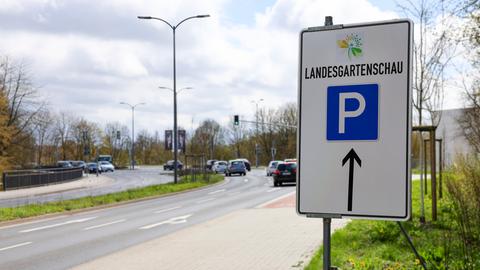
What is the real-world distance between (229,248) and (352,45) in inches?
350

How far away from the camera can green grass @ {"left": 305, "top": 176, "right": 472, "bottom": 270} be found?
696cm

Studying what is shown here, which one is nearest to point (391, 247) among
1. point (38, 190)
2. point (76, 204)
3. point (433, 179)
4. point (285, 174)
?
point (433, 179)

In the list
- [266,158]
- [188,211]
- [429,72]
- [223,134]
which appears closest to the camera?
[429,72]

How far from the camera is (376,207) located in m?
2.61

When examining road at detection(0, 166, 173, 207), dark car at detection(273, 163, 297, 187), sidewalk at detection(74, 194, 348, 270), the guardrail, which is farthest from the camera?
the guardrail

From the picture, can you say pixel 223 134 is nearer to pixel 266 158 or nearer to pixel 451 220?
pixel 266 158

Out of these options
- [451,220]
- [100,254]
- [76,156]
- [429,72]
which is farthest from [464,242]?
[76,156]

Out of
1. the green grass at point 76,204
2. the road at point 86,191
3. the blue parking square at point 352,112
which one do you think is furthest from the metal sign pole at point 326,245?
the road at point 86,191

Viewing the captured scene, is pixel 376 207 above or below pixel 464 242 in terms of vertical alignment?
above

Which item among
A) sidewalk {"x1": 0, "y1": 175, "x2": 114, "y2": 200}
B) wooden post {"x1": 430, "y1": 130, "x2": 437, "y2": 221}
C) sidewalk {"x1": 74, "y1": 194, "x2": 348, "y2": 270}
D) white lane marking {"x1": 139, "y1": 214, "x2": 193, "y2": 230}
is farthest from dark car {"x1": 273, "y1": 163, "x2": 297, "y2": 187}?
wooden post {"x1": 430, "y1": 130, "x2": 437, "y2": 221}

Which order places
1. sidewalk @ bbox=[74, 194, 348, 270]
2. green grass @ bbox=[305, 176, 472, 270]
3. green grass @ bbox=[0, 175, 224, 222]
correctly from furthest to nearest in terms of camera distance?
green grass @ bbox=[0, 175, 224, 222], sidewalk @ bbox=[74, 194, 348, 270], green grass @ bbox=[305, 176, 472, 270]

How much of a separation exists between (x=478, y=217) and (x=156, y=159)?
122489mm

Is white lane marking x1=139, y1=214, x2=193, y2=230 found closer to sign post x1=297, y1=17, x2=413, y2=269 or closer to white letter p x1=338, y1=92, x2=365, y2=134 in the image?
sign post x1=297, y1=17, x2=413, y2=269

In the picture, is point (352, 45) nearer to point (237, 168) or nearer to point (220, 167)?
point (237, 168)
